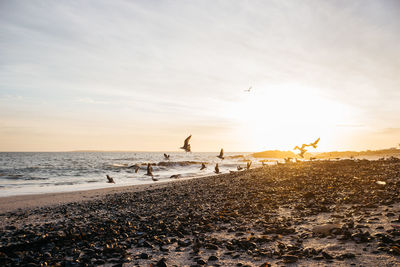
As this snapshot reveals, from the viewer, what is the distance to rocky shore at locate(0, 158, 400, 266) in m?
6.38

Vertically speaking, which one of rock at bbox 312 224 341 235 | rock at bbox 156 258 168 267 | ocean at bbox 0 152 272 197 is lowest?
ocean at bbox 0 152 272 197

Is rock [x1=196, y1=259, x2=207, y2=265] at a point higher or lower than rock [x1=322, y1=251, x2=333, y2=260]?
lower

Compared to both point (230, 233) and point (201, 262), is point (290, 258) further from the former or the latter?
point (230, 233)

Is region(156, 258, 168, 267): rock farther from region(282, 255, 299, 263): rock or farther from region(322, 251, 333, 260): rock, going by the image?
region(322, 251, 333, 260): rock

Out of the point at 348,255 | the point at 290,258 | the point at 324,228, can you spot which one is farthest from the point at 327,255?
the point at 324,228

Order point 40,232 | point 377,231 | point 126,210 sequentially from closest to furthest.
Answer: point 377,231 < point 40,232 < point 126,210

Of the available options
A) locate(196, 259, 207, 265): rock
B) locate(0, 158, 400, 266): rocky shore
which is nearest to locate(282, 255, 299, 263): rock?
locate(0, 158, 400, 266): rocky shore

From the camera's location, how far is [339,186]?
525 inches

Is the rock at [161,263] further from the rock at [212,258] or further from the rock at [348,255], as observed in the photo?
the rock at [348,255]

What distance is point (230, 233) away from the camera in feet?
27.4

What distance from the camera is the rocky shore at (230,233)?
251 inches

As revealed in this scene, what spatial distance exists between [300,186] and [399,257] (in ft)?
30.4

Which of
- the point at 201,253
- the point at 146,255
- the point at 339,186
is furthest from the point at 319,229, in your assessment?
the point at 339,186

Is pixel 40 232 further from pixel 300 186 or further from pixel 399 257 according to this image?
pixel 300 186
